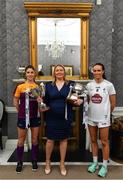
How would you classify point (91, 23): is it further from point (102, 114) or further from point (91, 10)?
point (102, 114)

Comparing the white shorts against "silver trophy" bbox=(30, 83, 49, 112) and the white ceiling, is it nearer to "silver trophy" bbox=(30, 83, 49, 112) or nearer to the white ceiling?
"silver trophy" bbox=(30, 83, 49, 112)

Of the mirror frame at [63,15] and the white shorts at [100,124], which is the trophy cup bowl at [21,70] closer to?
the mirror frame at [63,15]

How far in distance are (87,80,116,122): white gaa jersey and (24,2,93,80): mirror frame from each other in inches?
39.1

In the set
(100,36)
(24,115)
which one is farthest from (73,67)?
(24,115)

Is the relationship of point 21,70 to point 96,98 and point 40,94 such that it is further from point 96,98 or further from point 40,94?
point 96,98

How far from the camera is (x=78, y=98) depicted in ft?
12.5

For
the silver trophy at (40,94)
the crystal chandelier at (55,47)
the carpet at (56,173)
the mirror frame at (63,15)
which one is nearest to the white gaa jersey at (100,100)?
the silver trophy at (40,94)

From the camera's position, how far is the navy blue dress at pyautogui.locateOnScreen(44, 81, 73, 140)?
3880mm

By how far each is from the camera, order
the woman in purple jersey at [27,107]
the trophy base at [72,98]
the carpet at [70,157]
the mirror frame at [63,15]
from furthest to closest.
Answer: the mirror frame at [63,15] < the carpet at [70,157] < the woman in purple jersey at [27,107] < the trophy base at [72,98]

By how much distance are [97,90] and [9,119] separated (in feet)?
5.73

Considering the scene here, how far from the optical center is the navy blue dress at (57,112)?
3.88 metres

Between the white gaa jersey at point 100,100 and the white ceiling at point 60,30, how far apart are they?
1.22m

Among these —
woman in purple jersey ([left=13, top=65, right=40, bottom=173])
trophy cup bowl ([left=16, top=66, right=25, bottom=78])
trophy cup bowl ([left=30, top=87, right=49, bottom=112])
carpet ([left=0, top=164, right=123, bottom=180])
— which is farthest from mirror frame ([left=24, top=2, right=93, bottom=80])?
carpet ([left=0, top=164, right=123, bottom=180])

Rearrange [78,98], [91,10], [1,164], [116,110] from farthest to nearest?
1. [116,110]
2. [91,10]
3. [1,164]
4. [78,98]
